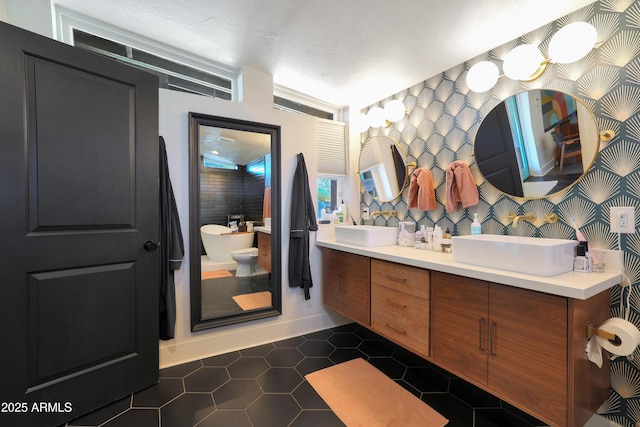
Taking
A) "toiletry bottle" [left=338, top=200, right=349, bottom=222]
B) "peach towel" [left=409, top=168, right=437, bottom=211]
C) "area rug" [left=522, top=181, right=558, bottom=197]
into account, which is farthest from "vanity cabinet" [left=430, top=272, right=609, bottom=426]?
"toiletry bottle" [left=338, top=200, right=349, bottom=222]

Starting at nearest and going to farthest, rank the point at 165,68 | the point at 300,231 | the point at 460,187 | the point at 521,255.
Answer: the point at 521,255 → the point at 460,187 → the point at 165,68 → the point at 300,231

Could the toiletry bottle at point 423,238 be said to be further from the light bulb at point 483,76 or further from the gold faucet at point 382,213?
the light bulb at point 483,76

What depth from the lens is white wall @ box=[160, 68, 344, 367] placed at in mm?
2010

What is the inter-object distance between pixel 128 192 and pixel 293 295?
157 cm

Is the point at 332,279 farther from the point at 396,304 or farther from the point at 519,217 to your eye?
the point at 519,217

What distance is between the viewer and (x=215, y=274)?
7.20 feet

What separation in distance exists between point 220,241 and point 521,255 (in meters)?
2.00

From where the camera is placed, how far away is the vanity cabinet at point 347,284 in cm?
215

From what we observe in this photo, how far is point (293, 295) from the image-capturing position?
2.54 metres

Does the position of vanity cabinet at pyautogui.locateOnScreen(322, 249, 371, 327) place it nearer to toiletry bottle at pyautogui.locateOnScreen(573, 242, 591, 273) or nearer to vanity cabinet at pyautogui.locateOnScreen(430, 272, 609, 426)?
vanity cabinet at pyautogui.locateOnScreen(430, 272, 609, 426)

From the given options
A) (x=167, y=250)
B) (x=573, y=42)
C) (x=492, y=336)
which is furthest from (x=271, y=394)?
(x=573, y=42)

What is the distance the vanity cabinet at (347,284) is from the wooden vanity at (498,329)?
4.7 inches

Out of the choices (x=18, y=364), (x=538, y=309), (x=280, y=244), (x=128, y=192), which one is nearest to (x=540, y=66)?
(x=538, y=309)

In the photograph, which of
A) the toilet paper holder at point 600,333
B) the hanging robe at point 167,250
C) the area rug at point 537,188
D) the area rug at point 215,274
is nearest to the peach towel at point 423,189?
the area rug at point 537,188
